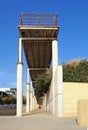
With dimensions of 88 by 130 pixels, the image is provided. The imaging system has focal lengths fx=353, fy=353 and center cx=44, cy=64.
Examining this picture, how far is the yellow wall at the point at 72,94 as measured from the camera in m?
30.4

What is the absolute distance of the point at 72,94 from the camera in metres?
30.6

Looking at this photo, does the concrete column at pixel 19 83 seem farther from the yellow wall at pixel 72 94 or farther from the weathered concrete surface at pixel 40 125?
the weathered concrete surface at pixel 40 125

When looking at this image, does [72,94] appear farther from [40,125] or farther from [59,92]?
[40,125]

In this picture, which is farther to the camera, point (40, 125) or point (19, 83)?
point (19, 83)

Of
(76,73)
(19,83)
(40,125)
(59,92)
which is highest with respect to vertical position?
(76,73)

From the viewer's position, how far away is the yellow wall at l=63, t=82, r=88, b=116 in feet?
99.6

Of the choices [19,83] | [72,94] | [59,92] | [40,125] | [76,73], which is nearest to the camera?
[40,125]

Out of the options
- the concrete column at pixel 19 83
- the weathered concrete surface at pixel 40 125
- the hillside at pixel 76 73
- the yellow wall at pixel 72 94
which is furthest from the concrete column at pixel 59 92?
the hillside at pixel 76 73

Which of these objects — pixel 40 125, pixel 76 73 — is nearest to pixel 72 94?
pixel 76 73

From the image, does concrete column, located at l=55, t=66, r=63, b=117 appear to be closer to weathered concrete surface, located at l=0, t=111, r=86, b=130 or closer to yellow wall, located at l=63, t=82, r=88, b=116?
yellow wall, located at l=63, t=82, r=88, b=116

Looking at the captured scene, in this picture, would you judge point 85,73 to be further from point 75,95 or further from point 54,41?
point 75,95

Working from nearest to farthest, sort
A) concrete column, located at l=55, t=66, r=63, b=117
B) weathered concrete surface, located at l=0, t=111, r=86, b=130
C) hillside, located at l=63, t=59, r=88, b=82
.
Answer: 1. weathered concrete surface, located at l=0, t=111, r=86, b=130
2. concrete column, located at l=55, t=66, r=63, b=117
3. hillside, located at l=63, t=59, r=88, b=82

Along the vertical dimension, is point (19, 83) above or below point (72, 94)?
above

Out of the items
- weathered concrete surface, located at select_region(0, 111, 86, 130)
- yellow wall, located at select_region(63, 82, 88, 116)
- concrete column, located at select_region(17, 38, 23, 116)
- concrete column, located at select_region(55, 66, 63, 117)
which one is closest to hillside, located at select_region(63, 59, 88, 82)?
concrete column, located at select_region(17, 38, 23, 116)
